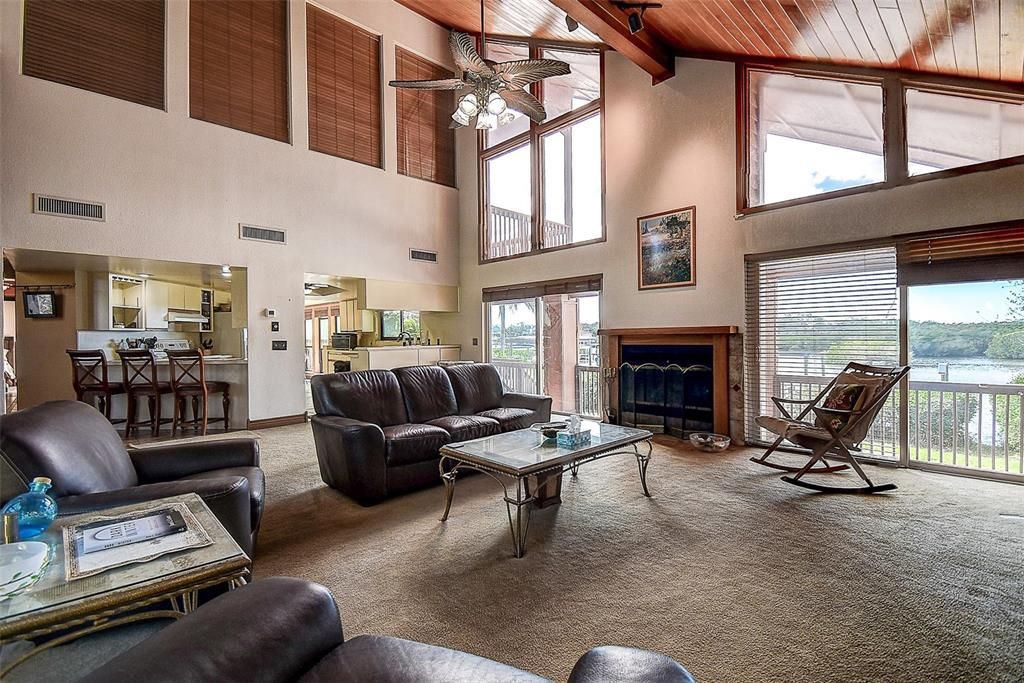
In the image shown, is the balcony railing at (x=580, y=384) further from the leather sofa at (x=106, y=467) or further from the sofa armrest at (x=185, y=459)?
the leather sofa at (x=106, y=467)

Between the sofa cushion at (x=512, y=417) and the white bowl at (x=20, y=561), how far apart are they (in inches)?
121

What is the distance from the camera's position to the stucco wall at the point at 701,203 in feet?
12.2

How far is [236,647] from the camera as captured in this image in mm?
886

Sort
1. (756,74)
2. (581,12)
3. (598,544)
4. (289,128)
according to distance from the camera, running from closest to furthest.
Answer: (598,544) < (581,12) < (756,74) < (289,128)

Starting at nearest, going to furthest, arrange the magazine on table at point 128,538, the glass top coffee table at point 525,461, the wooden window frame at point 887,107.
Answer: the magazine on table at point 128,538, the glass top coffee table at point 525,461, the wooden window frame at point 887,107

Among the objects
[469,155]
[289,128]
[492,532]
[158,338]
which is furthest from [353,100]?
[492,532]

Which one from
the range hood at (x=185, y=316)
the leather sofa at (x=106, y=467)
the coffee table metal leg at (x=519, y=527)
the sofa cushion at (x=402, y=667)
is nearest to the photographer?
the sofa cushion at (x=402, y=667)

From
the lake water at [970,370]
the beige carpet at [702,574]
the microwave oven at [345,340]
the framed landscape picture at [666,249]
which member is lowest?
the beige carpet at [702,574]

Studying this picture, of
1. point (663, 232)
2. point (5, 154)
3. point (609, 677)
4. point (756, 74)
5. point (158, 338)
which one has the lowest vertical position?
point (609, 677)

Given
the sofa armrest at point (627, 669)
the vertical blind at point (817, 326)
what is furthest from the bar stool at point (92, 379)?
the vertical blind at point (817, 326)

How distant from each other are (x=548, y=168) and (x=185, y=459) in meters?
6.14

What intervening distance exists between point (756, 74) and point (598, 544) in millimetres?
4931

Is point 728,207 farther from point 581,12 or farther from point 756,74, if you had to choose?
point 581,12

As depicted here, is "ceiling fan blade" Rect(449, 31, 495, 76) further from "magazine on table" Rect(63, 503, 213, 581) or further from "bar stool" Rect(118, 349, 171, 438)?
"bar stool" Rect(118, 349, 171, 438)
